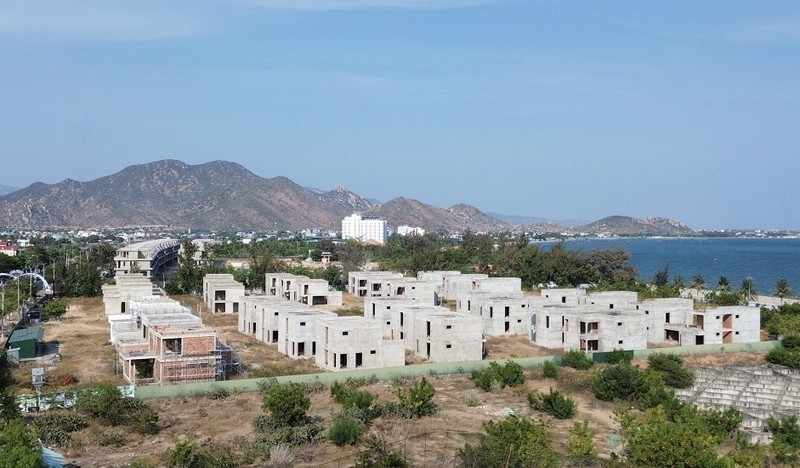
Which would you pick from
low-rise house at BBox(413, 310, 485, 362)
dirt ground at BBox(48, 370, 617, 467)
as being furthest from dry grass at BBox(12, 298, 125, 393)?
low-rise house at BBox(413, 310, 485, 362)

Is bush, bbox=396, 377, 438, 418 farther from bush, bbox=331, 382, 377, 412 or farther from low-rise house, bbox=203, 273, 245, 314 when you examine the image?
low-rise house, bbox=203, 273, 245, 314

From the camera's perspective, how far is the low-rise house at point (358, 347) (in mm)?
32875

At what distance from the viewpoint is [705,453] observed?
61.3ft

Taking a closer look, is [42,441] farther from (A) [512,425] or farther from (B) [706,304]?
(B) [706,304]

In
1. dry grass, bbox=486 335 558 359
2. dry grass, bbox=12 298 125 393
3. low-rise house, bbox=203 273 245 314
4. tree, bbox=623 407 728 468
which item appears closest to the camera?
tree, bbox=623 407 728 468

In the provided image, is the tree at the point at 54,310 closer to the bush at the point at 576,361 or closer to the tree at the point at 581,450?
the bush at the point at 576,361

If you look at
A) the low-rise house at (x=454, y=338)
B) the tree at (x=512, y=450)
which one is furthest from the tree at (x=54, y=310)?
the tree at (x=512, y=450)

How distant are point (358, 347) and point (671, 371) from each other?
538 inches

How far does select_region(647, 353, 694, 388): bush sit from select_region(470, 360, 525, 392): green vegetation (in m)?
6.34

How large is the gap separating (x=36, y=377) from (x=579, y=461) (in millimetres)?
19456

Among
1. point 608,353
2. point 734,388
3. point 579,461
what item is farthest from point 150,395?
point 734,388

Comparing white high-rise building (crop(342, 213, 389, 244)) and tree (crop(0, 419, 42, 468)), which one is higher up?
white high-rise building (crop(342, 213, 389, 244))

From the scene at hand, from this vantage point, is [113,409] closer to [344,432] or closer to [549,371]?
[344,432]

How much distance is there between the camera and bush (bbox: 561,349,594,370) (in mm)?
34034
